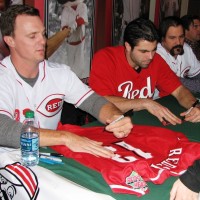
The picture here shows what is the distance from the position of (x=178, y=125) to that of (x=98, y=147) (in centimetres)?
70

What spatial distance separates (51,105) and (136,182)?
91cm

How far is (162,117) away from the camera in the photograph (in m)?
1.99

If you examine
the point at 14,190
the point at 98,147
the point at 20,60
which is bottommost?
the point at 14,190

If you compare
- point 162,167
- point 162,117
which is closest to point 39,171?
point 162,167

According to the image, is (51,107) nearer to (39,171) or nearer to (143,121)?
(143,121)

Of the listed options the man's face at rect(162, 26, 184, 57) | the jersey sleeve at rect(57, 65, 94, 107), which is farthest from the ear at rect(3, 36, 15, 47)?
the man's face at rect(162, 26, 184, 57)

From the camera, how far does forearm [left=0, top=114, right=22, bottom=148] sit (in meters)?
1.47

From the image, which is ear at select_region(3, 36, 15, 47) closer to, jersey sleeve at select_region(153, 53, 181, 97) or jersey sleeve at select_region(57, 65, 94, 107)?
jersey sleeve at select_region(57, 65, 94, 107)

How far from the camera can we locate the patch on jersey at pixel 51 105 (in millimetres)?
1903

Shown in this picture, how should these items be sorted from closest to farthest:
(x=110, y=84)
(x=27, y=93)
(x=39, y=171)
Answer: (x=39, y=171) < (x=27, y=93) < (x=110, y=84)

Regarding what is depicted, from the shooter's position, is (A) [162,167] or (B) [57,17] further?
(B) [57,17]

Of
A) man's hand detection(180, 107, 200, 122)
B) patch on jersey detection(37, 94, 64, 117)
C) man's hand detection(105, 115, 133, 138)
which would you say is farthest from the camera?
man's hand detection(180, 107, 200, 122)

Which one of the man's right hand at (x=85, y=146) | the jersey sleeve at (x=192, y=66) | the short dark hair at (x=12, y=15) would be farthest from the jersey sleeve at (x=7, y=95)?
the jersey sleeve at (x=192, y=66)

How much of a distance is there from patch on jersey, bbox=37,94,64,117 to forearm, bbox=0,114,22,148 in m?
0.39
